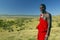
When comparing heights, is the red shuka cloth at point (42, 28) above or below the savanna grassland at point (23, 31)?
above

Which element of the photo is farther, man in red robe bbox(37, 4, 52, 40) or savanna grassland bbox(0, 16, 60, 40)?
savanna grassland bbox(0, 16, 60, 40)

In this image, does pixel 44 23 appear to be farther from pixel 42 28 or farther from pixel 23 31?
pixel 23 31

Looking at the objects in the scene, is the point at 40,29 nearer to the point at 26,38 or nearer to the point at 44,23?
the point at 44,23

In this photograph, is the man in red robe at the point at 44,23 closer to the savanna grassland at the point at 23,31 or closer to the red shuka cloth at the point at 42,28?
the red shuka cloth at the point at 42,28

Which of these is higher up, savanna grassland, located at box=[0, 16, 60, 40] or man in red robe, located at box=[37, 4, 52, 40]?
man in red robe, located at box=[37, 4, 52, 40]

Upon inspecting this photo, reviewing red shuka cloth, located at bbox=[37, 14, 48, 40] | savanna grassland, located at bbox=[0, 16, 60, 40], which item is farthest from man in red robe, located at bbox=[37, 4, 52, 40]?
savanna grassland, located at bbox=[0, 16, 60, 40]

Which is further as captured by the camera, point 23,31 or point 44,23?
point 23,31

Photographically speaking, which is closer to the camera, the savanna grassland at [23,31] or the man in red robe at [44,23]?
the man in red robe at [44,23]

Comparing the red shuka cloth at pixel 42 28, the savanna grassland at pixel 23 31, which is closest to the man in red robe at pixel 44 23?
the red shuka cloth at pixel 42 28

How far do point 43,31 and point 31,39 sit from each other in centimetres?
1250

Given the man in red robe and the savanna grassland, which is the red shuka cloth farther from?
the savanna grassland

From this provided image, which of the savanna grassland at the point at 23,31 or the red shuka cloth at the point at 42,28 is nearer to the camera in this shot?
the red shuka cloth at the point at 42,28

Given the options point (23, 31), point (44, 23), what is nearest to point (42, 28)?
point (44, 23)

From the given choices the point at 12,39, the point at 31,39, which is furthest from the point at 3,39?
the point at 31,39
